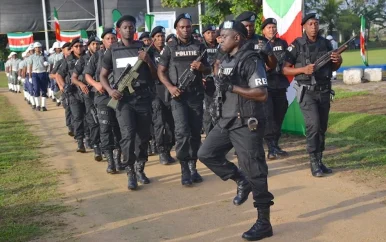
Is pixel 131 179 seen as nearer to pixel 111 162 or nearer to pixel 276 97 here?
A: pixel 111 162

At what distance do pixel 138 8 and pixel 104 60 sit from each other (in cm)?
2776

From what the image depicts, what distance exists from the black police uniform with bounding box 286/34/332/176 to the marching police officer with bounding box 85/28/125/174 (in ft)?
8.79

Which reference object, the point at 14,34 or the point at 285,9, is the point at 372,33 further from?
the point at 285,9

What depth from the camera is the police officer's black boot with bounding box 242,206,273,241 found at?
16.8 ft

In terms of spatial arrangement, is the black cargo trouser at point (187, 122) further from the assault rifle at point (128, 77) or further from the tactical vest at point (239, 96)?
the tactical vest at point (239, 96)

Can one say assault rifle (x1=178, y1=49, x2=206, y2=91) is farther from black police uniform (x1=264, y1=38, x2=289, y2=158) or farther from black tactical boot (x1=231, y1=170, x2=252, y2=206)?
black tactical boot (x1=231, y1=170, x2=252, y2=206)

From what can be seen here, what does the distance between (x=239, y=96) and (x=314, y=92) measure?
2.45m

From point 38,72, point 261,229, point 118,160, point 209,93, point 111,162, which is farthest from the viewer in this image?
point 38,72

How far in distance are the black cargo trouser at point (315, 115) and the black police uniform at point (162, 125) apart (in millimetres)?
2360

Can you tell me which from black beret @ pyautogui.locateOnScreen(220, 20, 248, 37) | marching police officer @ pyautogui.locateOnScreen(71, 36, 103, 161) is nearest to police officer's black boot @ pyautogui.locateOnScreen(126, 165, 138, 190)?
marching police officer @ pyautogui.locateOnScreen(71, 36, 103, 161)

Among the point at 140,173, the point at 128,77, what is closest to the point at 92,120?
the point at 140,173

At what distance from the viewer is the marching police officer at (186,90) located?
24.0ft

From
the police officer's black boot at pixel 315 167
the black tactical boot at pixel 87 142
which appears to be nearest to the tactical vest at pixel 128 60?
the police officer's black boot at pixel 315 167

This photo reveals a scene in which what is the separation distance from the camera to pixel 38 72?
17.5 metres
